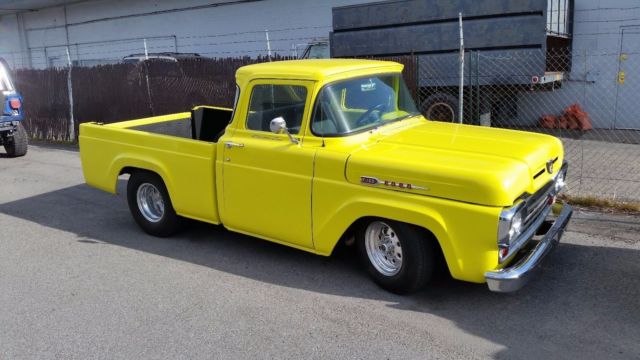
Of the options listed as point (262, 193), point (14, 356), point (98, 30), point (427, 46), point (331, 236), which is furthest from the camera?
point (98, 30)

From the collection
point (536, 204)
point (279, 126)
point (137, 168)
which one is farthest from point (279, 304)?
point (137, 168)

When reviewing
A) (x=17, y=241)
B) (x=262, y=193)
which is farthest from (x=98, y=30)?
(x=262, y=193)

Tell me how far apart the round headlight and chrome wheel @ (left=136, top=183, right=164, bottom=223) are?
374 cm

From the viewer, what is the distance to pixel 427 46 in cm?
1048

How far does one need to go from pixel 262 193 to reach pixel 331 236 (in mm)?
772

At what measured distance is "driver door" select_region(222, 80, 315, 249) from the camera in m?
4.75

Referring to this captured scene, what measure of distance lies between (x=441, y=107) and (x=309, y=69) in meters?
6.22

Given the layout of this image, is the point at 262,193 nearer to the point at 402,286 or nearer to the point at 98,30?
the point at 402,286

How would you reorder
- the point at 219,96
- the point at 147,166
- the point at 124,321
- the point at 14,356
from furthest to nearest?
the point at 219,96
the point at 147,166
the point at 124,321
the point at 14,356

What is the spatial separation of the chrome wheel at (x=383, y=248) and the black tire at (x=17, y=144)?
936 cm

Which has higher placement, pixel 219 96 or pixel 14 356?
pixel 219 96

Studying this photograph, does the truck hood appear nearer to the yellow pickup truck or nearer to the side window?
the yellow pickup truck

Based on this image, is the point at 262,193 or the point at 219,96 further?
the point at 219,96

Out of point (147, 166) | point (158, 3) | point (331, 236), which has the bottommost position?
point (331, 236)
